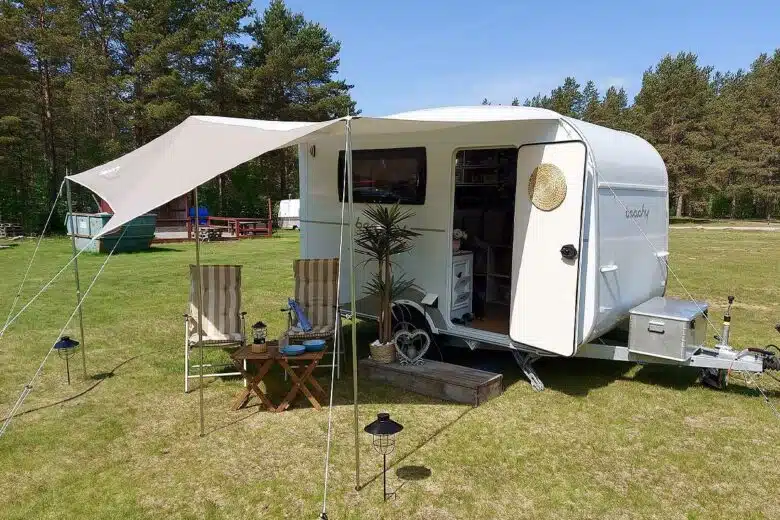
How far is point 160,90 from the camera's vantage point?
22.4 m

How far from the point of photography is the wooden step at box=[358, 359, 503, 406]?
15.5 feet

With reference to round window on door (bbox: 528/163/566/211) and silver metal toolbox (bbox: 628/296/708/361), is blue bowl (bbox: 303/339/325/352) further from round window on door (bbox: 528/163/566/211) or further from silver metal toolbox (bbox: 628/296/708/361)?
silver metal toolbox (bbox: 628/296/708/361)

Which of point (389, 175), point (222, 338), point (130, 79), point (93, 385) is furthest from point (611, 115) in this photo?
point (93, 385)

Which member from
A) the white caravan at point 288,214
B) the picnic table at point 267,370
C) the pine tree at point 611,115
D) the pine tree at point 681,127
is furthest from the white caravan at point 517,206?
the pine tree at point 611,115

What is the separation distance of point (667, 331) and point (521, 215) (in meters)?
1.64

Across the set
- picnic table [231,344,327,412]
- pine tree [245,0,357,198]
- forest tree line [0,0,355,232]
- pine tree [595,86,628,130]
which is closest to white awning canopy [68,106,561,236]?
picnic table [231,344,327,412]

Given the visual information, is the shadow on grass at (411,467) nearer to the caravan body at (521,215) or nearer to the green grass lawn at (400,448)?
the green grass lawn at (400,448)

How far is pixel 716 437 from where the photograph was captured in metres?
4.18

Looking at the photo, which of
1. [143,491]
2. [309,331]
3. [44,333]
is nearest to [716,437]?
[309,331]

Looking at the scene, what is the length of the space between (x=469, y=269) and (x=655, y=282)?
88.4 inches

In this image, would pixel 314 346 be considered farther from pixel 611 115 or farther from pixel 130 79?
pixel 611 115

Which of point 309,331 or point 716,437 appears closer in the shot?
point 716,437

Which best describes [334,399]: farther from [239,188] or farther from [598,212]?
[239,188]

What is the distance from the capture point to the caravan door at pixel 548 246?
4441 mm
